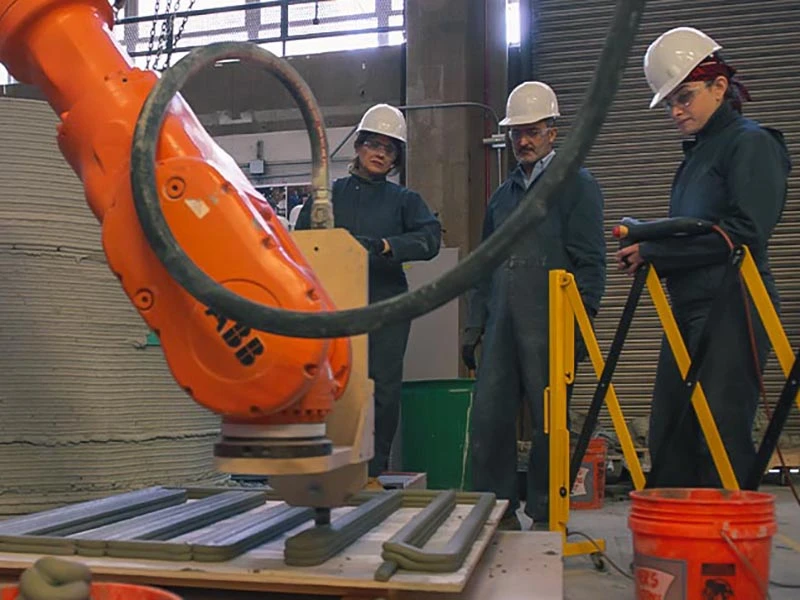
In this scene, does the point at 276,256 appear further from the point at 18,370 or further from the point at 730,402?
the point at 18,370

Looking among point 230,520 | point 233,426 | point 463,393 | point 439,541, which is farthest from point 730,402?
point 463,393

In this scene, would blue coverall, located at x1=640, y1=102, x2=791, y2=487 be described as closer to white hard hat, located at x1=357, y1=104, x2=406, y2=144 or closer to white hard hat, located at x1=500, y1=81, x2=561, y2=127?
white hard hat, located at x1=500, y1=81, x2=561, y2=127

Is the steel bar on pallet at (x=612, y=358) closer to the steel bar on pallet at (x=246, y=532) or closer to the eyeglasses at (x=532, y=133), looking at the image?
the eyeglasses at (x=532, y=133)

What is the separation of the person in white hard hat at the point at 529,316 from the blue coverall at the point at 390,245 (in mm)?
472

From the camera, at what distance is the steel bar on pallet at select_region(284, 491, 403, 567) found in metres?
1.57

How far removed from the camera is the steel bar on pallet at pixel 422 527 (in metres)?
1.48

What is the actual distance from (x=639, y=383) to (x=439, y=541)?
4455 millimetres

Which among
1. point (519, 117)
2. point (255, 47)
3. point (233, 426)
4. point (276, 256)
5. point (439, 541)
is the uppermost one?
point (519, 117)

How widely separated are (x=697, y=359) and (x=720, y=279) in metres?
0.28

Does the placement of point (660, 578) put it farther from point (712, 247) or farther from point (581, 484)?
point (581, 484)

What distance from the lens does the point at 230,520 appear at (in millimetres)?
2033

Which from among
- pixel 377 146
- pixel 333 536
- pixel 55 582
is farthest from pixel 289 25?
pixel 55 582

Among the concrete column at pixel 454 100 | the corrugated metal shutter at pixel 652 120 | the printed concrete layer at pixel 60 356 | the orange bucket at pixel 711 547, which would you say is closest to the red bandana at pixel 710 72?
the orange bucket at pixel 711 547

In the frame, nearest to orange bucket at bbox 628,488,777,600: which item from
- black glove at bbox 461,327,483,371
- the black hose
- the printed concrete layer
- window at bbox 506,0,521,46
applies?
the black hose
